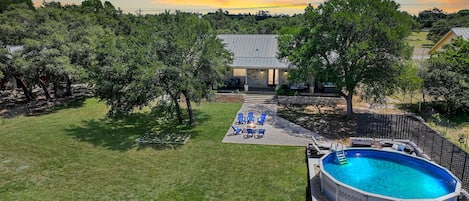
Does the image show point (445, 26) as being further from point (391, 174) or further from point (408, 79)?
point (391, 174)

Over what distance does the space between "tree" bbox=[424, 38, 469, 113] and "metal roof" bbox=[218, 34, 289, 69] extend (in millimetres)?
10196

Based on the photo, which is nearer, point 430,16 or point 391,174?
point 391,174

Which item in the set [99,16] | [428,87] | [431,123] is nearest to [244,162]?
[431,123]

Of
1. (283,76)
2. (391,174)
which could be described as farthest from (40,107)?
(391,174)

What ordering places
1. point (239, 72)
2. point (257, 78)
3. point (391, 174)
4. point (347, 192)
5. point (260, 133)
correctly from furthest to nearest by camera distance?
point (239, 72)
point (257, 78)
point (260, 133)
point (391, 174)
point (347, 192)

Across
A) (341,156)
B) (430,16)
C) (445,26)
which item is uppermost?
(430,16)

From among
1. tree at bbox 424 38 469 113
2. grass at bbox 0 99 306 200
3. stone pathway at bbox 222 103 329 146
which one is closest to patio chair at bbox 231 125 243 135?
stone pathway at bbox 222 103 329 146

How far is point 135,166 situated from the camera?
47.3ft

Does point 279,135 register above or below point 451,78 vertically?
below

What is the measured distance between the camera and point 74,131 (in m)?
19.4

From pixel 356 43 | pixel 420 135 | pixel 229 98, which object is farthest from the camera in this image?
pixel 229 98

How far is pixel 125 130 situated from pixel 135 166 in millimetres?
5588

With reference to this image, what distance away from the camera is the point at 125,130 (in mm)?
19469

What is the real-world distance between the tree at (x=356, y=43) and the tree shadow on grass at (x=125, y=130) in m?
8.19
